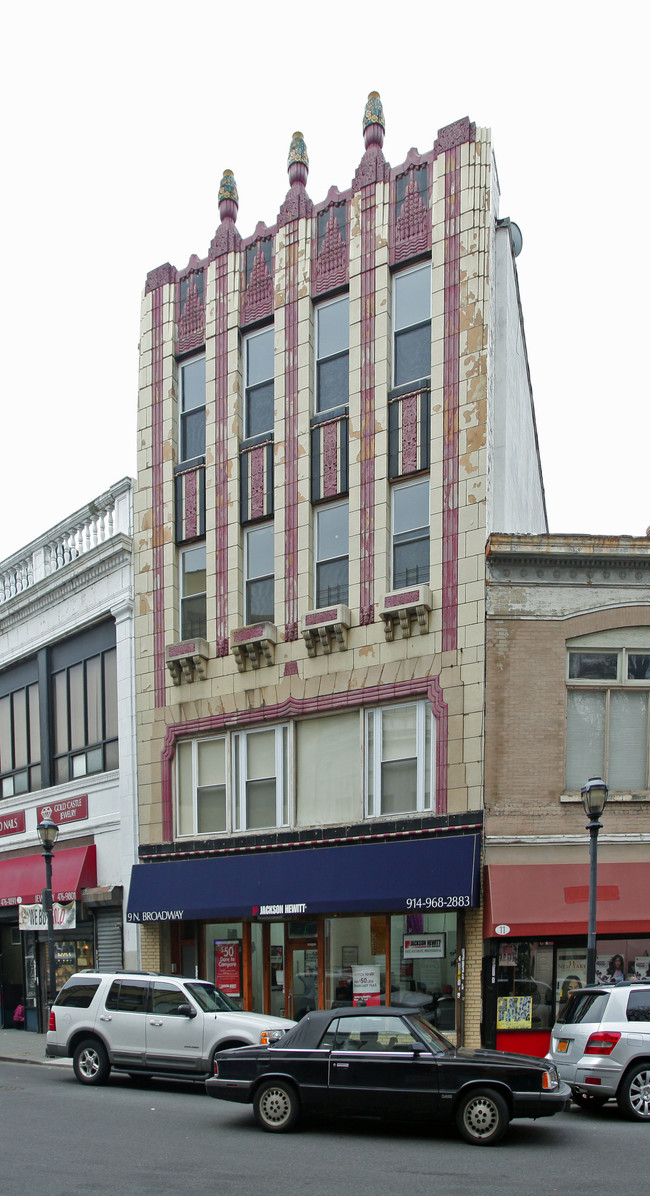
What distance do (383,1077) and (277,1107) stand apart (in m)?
1.32

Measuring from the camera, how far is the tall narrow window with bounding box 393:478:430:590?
74.9 ft

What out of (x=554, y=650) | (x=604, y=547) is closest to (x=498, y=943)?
(x=554, y=650)

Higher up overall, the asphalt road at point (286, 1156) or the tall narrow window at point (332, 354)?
the tall narrow window at point (332, 354)

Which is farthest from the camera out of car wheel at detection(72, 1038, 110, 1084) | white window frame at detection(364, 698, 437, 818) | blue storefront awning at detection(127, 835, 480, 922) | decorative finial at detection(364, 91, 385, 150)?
decorative finial at detection(364, 91, 385, 150)

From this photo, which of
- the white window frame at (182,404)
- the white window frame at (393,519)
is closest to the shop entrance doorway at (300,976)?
the white window frame at (393,519)

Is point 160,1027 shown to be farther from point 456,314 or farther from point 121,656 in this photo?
point 456,314

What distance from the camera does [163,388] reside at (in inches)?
1095

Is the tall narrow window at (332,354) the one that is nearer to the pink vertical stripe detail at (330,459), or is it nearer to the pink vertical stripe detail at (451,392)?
the pink vertical stripe detail at (330,459)

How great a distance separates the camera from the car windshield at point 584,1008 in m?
14.7

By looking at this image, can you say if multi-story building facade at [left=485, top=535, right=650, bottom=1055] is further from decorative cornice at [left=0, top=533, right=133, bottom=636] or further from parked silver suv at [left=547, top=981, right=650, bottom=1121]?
decorative cornice at [left=0, top=533, right=133, bottom=636]

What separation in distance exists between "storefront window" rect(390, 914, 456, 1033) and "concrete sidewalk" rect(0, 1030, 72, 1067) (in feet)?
20.5

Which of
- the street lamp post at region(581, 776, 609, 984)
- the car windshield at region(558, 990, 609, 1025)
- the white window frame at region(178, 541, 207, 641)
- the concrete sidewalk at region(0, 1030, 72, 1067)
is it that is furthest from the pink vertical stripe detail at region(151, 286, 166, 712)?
the car windshield at region(558, 990, 609, 1025)

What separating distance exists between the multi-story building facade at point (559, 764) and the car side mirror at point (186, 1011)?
18.2 feet

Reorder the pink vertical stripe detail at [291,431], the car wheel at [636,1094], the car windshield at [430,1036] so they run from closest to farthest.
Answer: the car windshield at [430,1036], the car wheel at [636,1094], the pink vertical stripe detail at [291,431]
